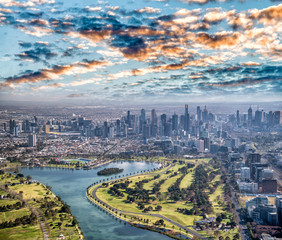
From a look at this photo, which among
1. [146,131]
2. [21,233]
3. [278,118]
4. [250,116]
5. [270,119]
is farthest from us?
[250,116]

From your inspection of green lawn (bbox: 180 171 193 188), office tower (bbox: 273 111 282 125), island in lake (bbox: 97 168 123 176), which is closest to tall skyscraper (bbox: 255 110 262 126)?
office tower (bbox: 273 111 282 125)

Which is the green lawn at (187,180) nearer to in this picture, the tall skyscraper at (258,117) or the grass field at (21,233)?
the grass field at (21,233)

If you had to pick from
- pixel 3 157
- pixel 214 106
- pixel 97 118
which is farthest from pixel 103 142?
pixel 214 106

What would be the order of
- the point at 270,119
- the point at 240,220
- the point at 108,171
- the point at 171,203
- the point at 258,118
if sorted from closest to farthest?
the point at 240,220
the point at 171,203
the point at 108,171
the point at 270,119
the point at 258,118

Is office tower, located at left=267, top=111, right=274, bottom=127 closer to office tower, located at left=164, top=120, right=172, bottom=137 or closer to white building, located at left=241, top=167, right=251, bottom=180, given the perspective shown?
Result: office tower, located at left=164, top=120, right=172, bottom=137

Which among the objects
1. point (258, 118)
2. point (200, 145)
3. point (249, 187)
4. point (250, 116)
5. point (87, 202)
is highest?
point (250, 116)

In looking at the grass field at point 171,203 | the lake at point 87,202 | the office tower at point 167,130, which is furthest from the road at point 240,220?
the office tower at point 167,130

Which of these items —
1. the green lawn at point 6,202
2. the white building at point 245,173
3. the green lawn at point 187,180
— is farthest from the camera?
the white building at point 245,173

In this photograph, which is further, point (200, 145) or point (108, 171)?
point (200, 145)

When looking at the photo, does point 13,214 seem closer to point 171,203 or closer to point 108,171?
point 171,203

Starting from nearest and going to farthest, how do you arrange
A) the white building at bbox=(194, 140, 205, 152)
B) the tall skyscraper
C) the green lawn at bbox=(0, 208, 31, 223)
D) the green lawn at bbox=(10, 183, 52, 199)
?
the green lawn at bbox=(0, 208, 31, 223)
the green lawn at bbox=(10, 183, 52, 199)
the white building at bbox=(194, 140, 205, 152)
the tall skyscraper

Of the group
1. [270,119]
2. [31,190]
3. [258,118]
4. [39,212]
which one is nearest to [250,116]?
[258,118]

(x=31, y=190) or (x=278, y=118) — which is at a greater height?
(x=278, y=118)
